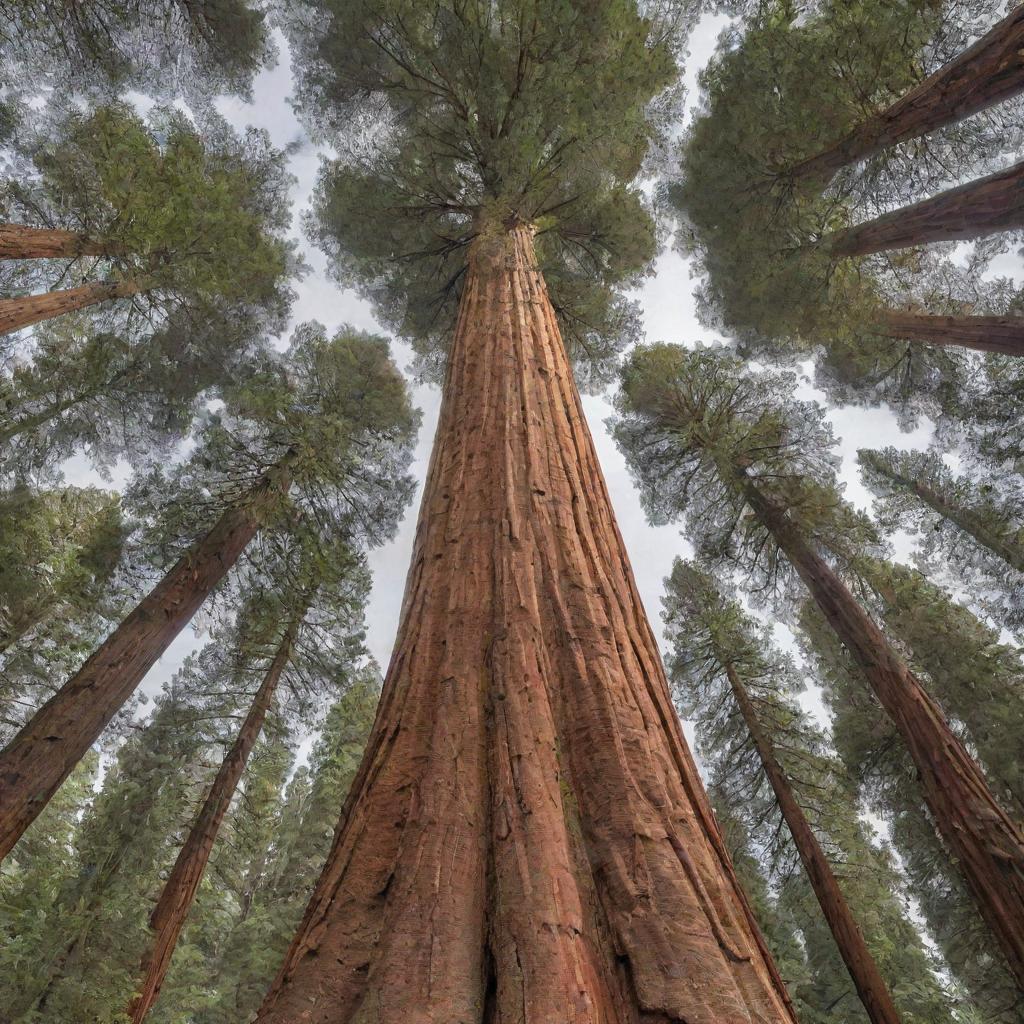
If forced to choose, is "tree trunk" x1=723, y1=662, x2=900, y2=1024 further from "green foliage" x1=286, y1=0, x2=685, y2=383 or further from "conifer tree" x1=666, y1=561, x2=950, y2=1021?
"green foliage" x1=286, y1=0, x2=685, y2=383

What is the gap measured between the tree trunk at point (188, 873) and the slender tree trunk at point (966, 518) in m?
12.1

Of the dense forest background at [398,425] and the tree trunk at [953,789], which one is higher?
the dense forest background at [398,425]

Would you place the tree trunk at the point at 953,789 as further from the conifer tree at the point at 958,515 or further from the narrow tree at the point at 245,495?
the narrow tree at the point at 245,495

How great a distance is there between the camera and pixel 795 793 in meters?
8.37

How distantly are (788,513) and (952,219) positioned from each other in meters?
3.98

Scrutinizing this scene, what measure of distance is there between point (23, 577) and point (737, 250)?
39.8 feet

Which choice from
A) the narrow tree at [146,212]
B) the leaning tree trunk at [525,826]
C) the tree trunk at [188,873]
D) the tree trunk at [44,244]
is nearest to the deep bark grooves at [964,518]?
the leaning tree trunk at [525,826]

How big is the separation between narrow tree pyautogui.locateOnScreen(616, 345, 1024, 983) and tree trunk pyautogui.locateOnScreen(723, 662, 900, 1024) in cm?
134

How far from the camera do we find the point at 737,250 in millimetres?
8477

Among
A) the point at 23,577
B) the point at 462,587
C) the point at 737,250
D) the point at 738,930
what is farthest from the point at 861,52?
the point at 23,577

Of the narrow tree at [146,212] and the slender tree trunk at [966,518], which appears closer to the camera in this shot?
the narrow tree at [146,212]

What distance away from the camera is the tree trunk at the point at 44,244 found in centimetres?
628

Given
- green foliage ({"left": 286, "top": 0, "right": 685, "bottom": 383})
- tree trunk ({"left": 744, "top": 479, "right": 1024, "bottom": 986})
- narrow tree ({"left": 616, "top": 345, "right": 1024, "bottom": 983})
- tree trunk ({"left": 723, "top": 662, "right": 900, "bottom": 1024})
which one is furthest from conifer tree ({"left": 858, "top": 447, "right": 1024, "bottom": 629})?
green foliage ({"left": 286, "top": 0, "right": 685, "bottom": 383})

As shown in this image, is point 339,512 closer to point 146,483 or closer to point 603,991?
point 146,483
